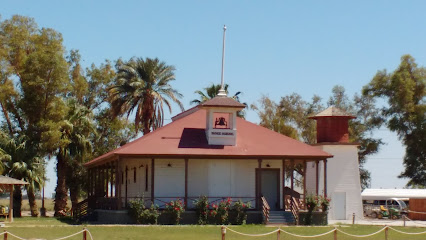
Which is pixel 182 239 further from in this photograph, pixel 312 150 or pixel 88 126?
pixel 88 126

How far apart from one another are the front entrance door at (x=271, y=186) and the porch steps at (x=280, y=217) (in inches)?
99.8

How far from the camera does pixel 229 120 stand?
42344 mm

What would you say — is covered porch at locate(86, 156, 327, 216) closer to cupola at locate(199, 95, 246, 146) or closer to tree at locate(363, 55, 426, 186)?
cupola at locate(199, 95, 246, 146)

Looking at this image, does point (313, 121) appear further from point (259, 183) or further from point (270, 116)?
point (259, 183)

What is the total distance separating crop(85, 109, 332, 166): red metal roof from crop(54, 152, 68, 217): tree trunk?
14399 mm

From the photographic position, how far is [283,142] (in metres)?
43.5

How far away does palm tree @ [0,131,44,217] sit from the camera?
52062 mm

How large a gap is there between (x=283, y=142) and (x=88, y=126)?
20631mm

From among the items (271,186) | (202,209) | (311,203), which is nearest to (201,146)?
(202,209)

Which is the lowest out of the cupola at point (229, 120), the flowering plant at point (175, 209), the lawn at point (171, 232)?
the lawn at point (171, 232)

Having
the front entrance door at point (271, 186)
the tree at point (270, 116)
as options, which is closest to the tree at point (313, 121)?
the tree at point (270, 116)

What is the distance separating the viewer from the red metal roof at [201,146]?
39750 mm

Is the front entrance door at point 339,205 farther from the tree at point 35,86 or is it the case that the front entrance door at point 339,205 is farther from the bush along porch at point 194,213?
the tree at point 35,86

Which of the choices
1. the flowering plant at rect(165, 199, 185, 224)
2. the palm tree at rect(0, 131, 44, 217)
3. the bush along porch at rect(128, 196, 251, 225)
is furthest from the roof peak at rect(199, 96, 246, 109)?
the palm tree at rect(0, 131, 44, 217)
